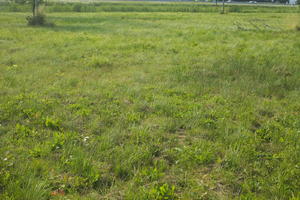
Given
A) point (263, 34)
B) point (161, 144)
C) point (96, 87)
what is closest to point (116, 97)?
point (96, 87)

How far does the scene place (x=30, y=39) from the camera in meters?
15.8

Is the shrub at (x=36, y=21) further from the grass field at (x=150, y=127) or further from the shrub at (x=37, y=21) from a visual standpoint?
the grass field at (x=150, y=127)

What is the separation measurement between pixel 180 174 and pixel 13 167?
268 cm

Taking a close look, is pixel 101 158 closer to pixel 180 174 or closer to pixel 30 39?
pixel 180 174

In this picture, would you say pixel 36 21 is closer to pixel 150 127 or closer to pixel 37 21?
pixel 37 21

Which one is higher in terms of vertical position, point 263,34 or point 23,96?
point 263,34

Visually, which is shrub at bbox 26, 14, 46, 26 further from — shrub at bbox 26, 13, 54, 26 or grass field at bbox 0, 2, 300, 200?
grass field at bbox 0, 2, 300, 200

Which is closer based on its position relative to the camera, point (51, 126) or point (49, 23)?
point (51, 126)

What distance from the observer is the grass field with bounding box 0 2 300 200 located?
4.08 metres

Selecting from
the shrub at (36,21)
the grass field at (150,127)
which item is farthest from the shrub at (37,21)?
the grass field at (150,127)

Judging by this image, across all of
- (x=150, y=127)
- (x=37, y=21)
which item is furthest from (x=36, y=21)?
(x=150, y=127)

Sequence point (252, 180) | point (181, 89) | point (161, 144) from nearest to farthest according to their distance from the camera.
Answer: point (252, 180), point (161, 144), point (181, 89)

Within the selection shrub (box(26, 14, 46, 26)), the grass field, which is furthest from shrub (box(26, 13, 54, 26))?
the grass field

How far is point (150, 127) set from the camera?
583cm
